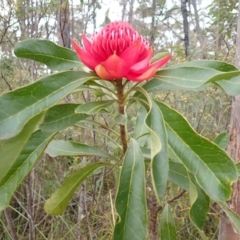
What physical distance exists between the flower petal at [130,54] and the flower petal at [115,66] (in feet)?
0.06

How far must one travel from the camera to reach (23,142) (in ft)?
2.60

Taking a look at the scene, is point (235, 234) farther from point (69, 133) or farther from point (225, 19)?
point (225, 19)

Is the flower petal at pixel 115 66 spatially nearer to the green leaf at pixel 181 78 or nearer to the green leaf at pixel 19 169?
the green leaf at pixel 181 78

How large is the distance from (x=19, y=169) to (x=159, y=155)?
12.5 inches

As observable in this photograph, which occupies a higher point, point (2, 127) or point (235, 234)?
point (2, 127)

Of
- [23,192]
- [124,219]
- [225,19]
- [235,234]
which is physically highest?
[225,19]

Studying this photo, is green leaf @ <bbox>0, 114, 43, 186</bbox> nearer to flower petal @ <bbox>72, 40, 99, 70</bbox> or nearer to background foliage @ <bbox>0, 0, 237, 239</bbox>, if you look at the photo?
flower petal @ <bbox>72, 40, 99, 70</bbox>

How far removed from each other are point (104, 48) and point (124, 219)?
367 millimetres

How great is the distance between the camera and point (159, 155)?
75cm

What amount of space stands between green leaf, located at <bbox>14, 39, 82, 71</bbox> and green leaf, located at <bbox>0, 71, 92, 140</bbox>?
0.24 feet

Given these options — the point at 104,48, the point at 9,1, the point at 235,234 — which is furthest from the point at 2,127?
the point at 9,1

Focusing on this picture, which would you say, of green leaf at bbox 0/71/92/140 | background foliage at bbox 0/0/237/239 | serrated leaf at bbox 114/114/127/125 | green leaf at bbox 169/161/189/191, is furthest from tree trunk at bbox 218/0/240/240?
green leaf at bbox 0/71/92/140

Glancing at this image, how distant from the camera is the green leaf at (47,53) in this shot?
0.86m

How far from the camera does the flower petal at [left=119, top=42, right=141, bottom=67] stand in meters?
0.80
